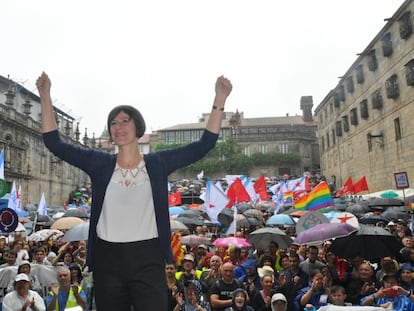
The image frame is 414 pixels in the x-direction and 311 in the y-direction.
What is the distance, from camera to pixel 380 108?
27.6 m

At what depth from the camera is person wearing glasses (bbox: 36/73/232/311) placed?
220 cm

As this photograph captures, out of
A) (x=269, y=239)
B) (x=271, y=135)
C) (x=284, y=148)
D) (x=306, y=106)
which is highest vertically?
(x=306, y=106)

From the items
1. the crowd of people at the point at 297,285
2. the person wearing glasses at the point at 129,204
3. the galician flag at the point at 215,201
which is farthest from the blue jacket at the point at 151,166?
the galician flag at the point at 215,201

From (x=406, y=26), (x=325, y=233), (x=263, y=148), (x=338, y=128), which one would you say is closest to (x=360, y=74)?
(x=338, y=128)

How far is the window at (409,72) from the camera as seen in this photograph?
21750 mm

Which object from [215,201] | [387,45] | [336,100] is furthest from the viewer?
[336,100]

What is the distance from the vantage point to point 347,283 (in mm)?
6418

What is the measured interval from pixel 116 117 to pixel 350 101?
35589 mm

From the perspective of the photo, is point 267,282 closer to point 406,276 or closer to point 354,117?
point 406,276

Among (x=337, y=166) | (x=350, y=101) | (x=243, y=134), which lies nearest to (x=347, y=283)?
(x=350, y=101)

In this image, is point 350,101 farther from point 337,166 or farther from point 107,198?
point 107,198

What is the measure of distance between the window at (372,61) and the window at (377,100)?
1.76 meters

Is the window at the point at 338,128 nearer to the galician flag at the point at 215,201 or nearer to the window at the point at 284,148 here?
the galician flag at the point at 215,201

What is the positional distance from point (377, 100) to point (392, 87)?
286 cm
